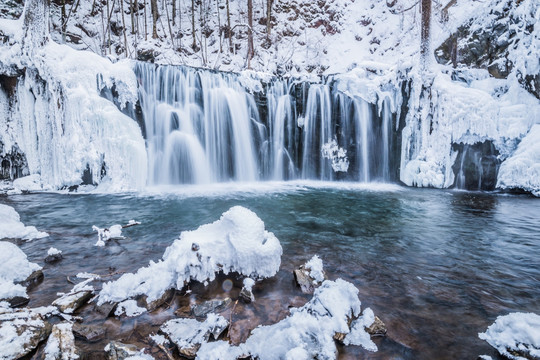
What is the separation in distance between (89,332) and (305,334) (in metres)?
1.42

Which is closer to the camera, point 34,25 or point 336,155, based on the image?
point 34,25

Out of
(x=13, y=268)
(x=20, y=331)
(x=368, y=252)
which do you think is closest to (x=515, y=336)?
(x=368, y=252)

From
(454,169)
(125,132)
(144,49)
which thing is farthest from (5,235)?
(144,49)

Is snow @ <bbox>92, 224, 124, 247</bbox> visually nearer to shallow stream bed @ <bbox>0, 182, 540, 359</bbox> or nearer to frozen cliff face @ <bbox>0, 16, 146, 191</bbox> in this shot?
shallow stream bed @ <bbox>0, 182, 540, 359</bbox>

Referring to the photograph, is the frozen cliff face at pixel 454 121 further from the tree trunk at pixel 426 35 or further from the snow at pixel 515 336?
the snow at pixel 515 336

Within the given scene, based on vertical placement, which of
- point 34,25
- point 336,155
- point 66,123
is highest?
point 34,25

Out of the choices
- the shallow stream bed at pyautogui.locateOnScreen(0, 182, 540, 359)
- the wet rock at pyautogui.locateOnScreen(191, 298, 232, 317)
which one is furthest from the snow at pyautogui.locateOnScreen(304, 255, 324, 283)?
the wet rock at pyautogui.locateOnScreen(191, 298, 232, 317)

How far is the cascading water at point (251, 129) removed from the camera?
848cm

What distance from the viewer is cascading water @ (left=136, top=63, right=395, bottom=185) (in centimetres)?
848

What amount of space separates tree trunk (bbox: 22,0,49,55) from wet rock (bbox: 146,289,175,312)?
28.1 feet

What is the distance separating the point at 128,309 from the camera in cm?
191

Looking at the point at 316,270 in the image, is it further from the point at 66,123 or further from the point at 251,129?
the point at 66,123

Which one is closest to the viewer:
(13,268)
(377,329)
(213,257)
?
(377,329)

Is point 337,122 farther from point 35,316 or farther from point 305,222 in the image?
point 35,316
